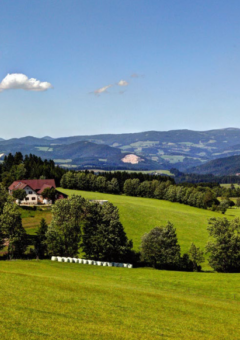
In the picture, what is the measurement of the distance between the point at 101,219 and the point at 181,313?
4649 centimetres

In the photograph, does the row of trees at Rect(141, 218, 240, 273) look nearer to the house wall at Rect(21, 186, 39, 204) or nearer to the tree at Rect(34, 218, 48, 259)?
the tree at Rect(34, 218, 48, 259)

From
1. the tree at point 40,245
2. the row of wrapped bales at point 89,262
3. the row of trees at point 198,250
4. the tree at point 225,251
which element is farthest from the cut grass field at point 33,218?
the tree at point 225,251

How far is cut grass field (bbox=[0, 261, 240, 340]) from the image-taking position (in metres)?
Answer: 25.1

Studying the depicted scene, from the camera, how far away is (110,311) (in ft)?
104

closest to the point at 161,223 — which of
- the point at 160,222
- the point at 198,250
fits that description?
the point at 160,222

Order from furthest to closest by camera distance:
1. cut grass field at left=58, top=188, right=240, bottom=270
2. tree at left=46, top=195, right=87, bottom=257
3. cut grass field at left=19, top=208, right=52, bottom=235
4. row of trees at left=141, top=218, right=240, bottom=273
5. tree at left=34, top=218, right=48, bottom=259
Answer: cut grass field at left=58, top=188, right=240, bottom=270, cut grass field at left=19, top=208, right=52, bottom=235, tree at left=34, top=218, right=48, bottom=259, tree at left=46, top=195, right=87, bottom=257, row of trees at left=141, top=218, right=240, bottom=273

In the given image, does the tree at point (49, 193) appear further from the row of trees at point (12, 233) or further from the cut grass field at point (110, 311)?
the cut grass field at point (110, 311)

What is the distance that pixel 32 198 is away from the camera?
128 meters

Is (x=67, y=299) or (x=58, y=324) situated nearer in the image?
(x=58, y=324)

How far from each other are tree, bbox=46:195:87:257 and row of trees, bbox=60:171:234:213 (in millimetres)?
96555

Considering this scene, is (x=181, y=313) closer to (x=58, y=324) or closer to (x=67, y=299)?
(x=67, y=299)

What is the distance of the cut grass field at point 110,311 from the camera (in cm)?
2514

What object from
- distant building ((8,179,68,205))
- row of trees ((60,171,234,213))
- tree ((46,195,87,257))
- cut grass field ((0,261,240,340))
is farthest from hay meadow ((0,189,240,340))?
row of trees ((60,171,234,213))

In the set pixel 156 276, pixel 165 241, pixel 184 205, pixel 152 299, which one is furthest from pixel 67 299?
pixel 184 205
